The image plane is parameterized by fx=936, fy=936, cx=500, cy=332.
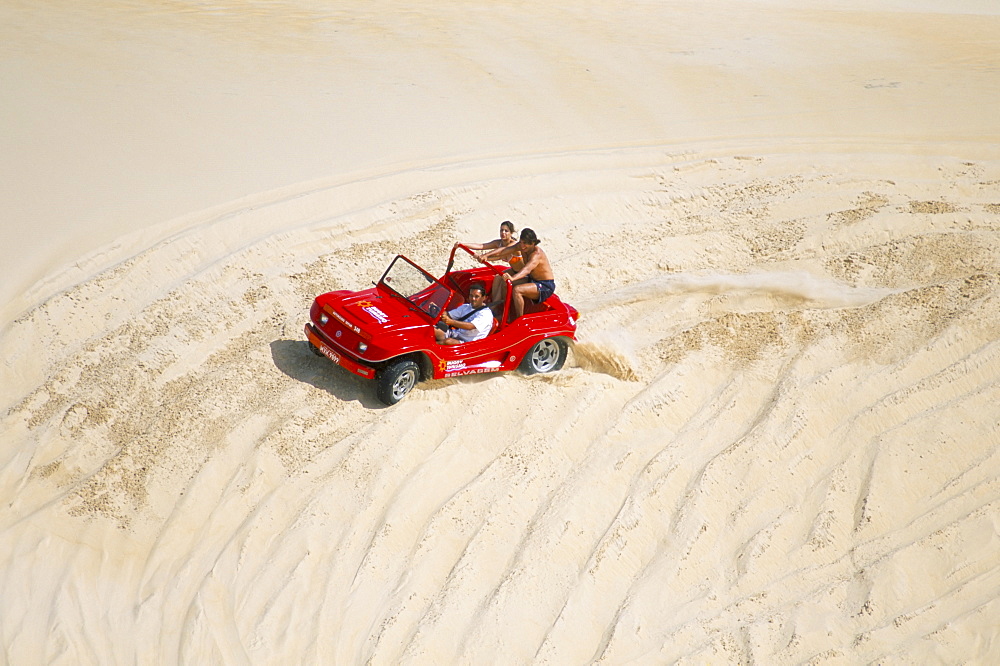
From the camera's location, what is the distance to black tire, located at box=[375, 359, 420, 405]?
359 inches

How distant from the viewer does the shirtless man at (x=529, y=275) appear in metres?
9.80

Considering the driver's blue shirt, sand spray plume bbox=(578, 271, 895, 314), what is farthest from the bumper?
sand spray plume bbox=(578, 271, 895, 314)

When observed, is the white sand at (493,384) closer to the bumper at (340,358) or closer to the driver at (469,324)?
the bumper at (340,358)

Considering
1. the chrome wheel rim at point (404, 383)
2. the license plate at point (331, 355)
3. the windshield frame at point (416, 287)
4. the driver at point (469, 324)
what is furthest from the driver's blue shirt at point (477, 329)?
the license plate at point (331, 355)

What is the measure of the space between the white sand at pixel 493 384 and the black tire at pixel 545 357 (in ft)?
0.77

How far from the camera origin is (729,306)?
11.8 m

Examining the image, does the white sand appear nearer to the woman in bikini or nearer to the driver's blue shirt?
the driver's blue shirt

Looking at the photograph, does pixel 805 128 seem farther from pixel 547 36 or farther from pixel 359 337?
pixel 359 337

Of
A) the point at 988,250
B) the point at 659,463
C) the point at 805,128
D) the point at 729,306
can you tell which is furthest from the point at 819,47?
the point at 659,463

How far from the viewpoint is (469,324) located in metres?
9.48

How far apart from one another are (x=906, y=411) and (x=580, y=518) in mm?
4092

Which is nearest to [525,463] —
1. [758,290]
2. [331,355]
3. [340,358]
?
[340,358]

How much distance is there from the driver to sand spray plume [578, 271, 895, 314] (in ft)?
7.62

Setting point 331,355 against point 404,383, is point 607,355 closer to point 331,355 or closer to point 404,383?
point 404,383
